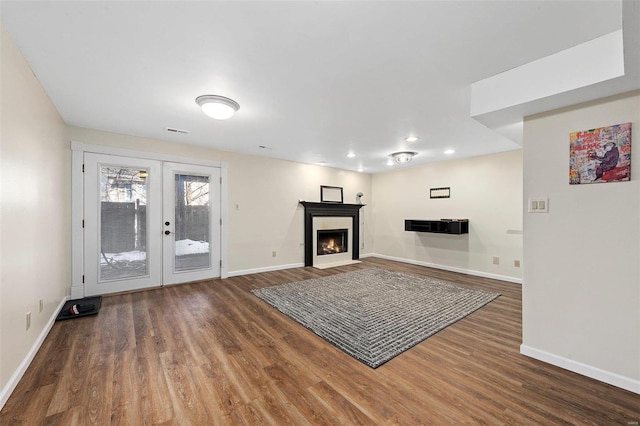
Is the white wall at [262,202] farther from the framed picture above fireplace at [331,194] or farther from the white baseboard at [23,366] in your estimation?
the white baseboard at [23,366]

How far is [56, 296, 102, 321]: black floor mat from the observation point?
9.67 ft

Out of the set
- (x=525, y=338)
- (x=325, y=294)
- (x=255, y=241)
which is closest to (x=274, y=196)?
(x=255, y=241)

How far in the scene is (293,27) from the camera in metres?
1.61

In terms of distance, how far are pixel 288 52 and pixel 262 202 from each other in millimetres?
3707

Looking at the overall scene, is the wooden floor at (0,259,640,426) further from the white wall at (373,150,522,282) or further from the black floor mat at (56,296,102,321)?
the white wall at (373,150,522,282)

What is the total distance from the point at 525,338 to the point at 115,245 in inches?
203

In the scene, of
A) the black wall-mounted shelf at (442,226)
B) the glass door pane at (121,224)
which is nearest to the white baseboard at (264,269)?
the glass door pane at (121,224)

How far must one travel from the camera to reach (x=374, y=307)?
333 cm

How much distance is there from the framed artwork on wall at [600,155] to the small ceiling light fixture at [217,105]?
3.07 m

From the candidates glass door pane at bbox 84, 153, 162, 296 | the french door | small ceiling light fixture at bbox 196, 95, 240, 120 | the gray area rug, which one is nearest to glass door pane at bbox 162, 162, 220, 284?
the french door

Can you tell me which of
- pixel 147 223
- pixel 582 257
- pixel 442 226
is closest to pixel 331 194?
pixel 442 226

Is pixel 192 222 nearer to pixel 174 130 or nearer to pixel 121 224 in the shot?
pixel 121 224

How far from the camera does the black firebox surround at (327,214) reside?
594 cm

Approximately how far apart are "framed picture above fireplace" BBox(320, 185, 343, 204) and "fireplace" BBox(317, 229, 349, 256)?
76 centimetres
